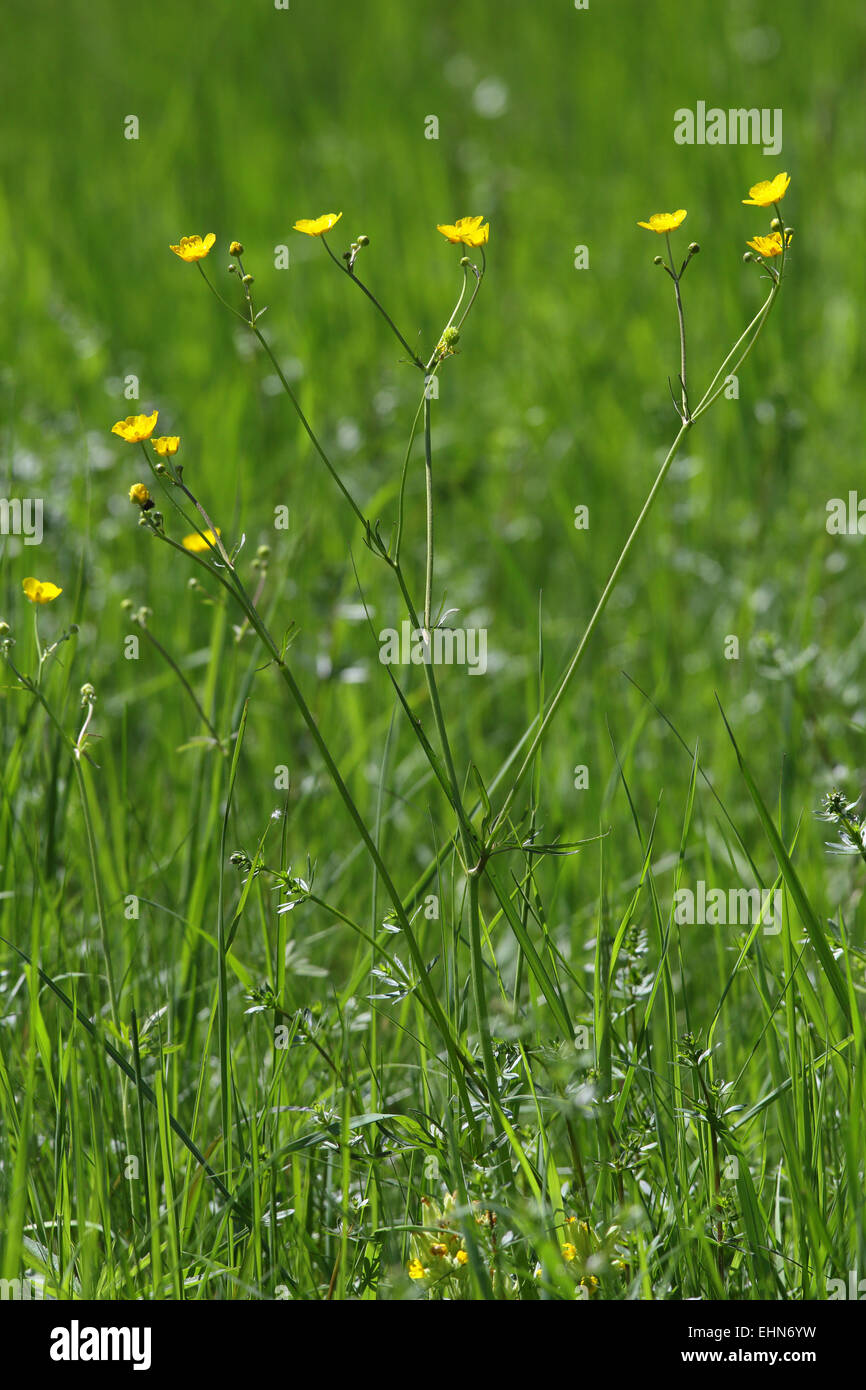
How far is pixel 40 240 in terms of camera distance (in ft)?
17.2

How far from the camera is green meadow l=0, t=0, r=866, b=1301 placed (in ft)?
4.57

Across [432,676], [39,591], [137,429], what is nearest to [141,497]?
[137,429]

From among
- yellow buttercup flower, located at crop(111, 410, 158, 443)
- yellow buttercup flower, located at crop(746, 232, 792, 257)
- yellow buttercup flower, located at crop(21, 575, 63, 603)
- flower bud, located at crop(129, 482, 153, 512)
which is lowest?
yellow buttercup flower, located at crop(21, 575, 63, 603)

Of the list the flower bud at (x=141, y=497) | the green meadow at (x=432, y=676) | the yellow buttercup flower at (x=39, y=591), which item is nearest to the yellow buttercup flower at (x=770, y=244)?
the green meadow at (x=432, y=676)

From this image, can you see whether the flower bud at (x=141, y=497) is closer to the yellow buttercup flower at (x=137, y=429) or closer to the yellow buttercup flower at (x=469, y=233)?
the yellow buttercup flower at (x=137, y=429)

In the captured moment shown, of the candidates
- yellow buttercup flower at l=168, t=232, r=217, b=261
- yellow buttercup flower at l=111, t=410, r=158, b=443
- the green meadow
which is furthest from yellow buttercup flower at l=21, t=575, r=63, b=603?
yellow buttercup flower at l=168, t=232, r=217, b=261

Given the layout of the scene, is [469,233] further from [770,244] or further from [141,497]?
[141,497]

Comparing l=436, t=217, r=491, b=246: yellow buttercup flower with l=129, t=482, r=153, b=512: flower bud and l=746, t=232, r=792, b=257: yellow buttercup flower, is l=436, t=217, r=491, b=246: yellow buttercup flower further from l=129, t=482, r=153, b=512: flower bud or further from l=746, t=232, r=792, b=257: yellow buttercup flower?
l=129, t=482, r=153, b=512: flower bud

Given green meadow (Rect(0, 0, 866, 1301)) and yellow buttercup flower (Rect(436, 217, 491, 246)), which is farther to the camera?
green meadow (Rect(0, 0, 866, 1301))

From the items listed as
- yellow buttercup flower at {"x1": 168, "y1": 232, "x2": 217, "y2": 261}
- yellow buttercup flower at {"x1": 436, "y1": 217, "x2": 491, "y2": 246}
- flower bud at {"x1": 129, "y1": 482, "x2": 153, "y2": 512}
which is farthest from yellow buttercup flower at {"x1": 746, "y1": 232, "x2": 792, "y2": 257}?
flower bud at {"x1": 129, "y1": 482, "x2": 153, "y2": 512}

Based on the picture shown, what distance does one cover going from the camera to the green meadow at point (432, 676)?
4.57ft

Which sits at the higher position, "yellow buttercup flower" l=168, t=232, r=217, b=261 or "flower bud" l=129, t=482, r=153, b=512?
"yellow buttercup flower" l=168, t=232, r=217, b=261

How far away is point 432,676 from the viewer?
53.1 inches

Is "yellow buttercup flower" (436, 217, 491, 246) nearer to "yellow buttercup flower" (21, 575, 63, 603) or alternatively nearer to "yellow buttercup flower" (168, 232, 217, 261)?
"yellow buttercup flower" (168, 232, 217, 261)
